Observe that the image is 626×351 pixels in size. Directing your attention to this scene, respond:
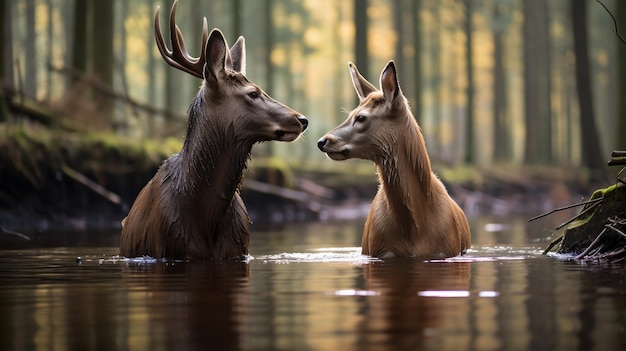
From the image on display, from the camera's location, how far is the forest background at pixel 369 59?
2495 cm

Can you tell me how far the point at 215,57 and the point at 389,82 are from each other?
1890 millimetres

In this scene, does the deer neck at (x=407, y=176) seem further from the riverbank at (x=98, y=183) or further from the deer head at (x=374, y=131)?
the riverbank at (x=98, y=183)

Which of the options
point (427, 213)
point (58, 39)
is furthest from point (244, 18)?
point (427, 213)

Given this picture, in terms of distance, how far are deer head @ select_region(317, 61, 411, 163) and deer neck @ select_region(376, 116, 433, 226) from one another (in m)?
0.07

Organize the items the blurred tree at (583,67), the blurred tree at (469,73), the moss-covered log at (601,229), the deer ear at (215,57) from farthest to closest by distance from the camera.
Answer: the blurred tree at (469,73) → the blurred tree at (583,67) → the deer ear at (215,57) → the moss-covered log at (601,229)

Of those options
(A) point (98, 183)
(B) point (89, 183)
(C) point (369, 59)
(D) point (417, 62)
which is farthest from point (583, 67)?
(C) point (369, 59)

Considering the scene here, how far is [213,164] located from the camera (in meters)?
10.9

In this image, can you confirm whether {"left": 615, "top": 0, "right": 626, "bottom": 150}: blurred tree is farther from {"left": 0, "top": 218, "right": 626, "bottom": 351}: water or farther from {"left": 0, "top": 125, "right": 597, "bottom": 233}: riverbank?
{"left": 0, "top": 218, "right": 626, "bottom": 351}: water

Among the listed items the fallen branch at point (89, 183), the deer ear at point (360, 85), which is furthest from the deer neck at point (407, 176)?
the fallen branch at point (89, 183)

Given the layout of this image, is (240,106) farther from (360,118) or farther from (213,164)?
(360,118)

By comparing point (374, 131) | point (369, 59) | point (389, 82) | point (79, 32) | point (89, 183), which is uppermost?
point (369, 59)

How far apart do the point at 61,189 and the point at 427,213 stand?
10283 mm

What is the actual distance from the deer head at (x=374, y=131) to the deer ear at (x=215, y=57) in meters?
1.39

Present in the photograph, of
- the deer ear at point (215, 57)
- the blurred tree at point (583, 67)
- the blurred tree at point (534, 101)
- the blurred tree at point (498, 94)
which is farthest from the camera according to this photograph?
the blurred tree at point (498, 94)
